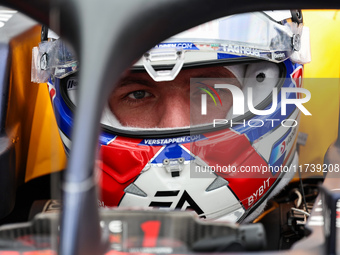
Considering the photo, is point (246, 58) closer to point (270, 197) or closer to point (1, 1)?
point (270, 197)

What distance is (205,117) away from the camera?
125cm

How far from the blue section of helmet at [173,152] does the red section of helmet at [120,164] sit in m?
0.02

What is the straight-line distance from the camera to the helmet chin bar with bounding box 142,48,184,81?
44.8 inches

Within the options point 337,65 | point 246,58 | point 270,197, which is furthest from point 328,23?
point 270,197

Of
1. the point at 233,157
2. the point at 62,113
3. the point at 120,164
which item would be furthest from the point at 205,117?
the point at 62,113

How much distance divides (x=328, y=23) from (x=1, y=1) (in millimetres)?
1378

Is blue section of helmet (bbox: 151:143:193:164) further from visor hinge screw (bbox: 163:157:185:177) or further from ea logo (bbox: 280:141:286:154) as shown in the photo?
ea logo (bbox: 280:141:286:154)

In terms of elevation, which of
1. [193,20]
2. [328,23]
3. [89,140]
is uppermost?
[328,23]

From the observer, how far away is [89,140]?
0.36 metres

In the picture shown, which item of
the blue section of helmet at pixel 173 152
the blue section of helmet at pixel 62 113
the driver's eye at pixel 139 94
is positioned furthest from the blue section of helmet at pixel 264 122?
the blue section of helmet at pixel 62 113

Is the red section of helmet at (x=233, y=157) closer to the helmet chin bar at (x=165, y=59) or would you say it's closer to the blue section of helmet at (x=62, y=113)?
the helmet chin bar at (x=165, y=59)

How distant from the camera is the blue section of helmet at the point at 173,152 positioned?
1.19 metres

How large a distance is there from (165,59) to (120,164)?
1.00 ft

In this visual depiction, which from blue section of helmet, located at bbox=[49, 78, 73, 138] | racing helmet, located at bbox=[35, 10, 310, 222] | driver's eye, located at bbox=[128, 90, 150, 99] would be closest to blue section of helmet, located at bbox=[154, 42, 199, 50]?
racing helmet, located at bbox=[35, 10, 310, 222]
